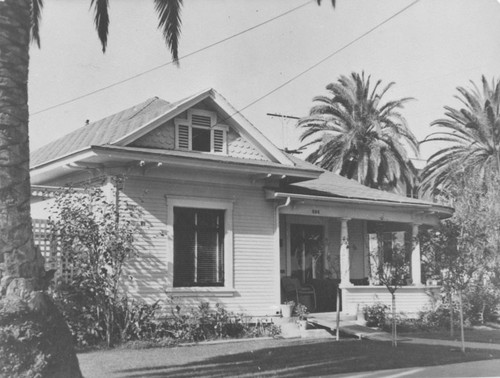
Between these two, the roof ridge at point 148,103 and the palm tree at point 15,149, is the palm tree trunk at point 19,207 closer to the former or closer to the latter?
the palm tree at point 15,149

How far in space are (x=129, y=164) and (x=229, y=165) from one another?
2232 mm

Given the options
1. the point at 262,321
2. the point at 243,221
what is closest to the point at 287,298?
the point at 262,321

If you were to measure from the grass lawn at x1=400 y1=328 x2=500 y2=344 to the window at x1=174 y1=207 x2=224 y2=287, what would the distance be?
16.6ft

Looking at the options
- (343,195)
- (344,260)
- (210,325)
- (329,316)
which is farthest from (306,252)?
(210,325)

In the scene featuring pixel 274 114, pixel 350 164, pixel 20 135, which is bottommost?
pixel 20 135

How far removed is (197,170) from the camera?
46.4ft

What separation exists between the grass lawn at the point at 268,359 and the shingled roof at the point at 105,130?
555 cm

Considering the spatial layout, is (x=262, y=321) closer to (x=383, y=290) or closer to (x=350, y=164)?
(x=383, y=290)

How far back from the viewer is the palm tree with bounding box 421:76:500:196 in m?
18.2

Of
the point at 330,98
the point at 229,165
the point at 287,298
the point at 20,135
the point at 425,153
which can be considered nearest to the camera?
the point at 20,135

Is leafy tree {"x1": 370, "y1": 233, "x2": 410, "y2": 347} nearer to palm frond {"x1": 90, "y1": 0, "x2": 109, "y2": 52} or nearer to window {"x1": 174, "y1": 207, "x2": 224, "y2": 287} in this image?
window {"x1": 174, "y1": 207, "x2": 224, "y2": 287}

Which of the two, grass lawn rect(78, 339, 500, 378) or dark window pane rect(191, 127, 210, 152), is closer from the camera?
grass lawn rect(78, 339, 500, 378)

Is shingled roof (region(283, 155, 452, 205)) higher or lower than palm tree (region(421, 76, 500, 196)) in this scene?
lower

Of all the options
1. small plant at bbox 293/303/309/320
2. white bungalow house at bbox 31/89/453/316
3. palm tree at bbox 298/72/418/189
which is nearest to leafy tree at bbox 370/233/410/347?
white bungalow house at bbox 31/89/453/316
